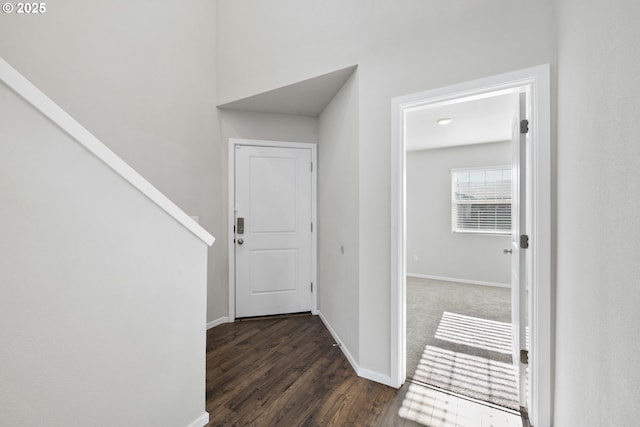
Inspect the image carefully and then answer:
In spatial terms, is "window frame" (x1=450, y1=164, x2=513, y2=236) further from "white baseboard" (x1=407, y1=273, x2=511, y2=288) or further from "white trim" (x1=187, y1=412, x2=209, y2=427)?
"white trim" (x1=187, y1=412, x2=209, y2=427)

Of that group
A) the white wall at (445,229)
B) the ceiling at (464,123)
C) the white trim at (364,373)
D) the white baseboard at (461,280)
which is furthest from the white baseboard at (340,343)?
the white wall at (445,229)

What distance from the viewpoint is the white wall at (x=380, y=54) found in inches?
64.8

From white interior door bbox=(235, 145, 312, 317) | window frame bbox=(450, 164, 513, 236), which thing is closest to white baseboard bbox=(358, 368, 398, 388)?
white interior door bbox=(235, 145, 312, 317)

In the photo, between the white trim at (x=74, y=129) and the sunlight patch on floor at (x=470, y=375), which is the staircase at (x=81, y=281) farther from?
the sunlight patch on floor at (x=470, y=375)

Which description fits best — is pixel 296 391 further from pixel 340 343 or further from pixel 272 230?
pixel 272 230

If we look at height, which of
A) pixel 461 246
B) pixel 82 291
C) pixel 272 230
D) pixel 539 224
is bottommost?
pixel 461 246

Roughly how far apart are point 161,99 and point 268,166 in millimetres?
1230

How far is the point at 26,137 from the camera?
93cm

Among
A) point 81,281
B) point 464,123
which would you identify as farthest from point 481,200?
point 81,281

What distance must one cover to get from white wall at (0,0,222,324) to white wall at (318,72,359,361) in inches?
45.6

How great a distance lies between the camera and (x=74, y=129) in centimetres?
103

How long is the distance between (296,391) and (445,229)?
423 cm

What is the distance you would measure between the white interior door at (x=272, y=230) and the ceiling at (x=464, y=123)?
4.85ft

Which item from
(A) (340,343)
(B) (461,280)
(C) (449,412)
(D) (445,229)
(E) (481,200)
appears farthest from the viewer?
(D) (445,229)
